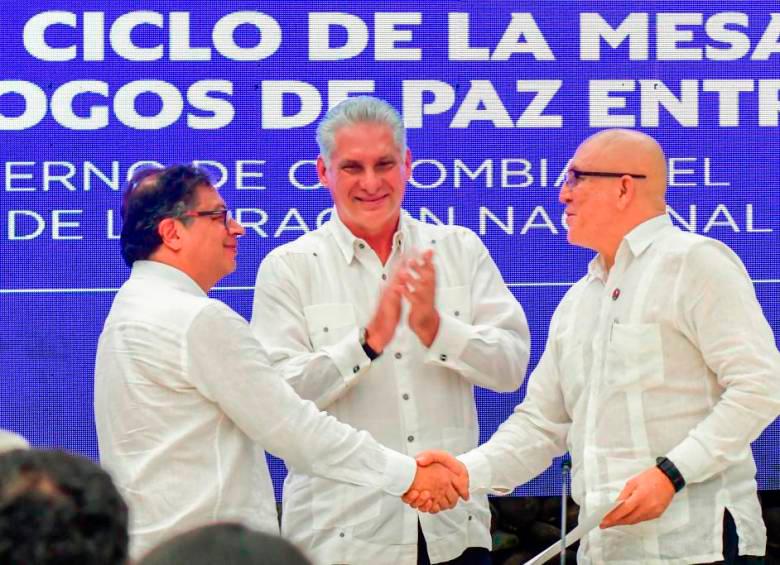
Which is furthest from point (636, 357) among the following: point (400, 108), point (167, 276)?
point (400, 108)

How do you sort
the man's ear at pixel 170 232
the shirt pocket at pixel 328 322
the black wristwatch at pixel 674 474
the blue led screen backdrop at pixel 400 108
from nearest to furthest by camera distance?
the black wristwatch at pixel 674 474, the man's ear at pixel 170 232, the shirt pocket at pixel 328 322, the blue led screen backdrop at pixel 400 108

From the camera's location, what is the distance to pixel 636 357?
363 cm

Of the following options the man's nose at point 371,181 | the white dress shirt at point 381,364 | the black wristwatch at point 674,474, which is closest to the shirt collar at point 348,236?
the white dress shirt at point 381,364

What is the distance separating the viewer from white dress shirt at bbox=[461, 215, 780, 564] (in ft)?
11.5

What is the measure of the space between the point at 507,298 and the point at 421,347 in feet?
1.02

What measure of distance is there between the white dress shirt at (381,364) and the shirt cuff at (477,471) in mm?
110

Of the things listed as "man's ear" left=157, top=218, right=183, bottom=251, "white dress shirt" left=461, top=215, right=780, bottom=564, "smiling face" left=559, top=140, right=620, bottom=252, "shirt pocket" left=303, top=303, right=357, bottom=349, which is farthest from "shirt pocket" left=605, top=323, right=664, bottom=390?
"man's ear" left=157, top=218, right=183, bottom=251

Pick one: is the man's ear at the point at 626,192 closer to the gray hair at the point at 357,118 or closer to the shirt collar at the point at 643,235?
the shirt collar at the point at 643,235

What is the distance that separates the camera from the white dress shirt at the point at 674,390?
138 inches

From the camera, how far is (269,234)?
495 cm

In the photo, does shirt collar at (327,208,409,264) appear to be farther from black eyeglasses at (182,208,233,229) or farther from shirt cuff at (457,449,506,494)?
shirt cuff at (457,449,506,494)

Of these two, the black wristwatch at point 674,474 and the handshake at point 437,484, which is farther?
the handshake at point 437,484

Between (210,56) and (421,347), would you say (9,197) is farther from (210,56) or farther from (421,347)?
(421,347)

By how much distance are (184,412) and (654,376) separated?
114 cm
